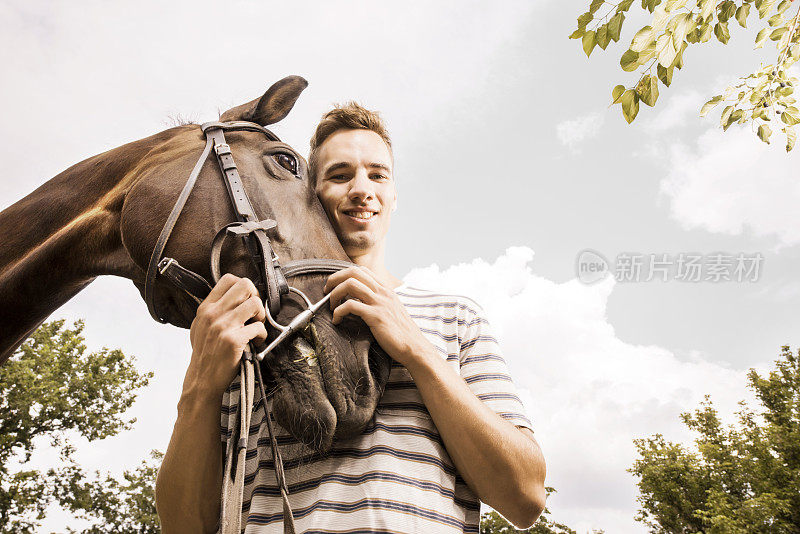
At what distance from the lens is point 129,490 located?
23844mm

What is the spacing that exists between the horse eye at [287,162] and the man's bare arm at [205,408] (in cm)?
85

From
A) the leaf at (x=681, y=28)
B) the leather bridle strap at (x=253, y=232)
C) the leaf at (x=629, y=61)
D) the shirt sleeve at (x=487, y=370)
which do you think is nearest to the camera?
the leather bridle strap at (x=253, y=232)

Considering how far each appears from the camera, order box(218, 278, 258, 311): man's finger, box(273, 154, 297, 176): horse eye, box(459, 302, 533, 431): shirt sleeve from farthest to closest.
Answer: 1. box(273, 154, 297, 176): horse eye
2. box(459, 302, 533, 431): shirt sleeve
3. box(218, 278, 258, 311): man's finger

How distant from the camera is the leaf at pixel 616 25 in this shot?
2.36 metres

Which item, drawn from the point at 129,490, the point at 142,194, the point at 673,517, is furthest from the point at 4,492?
the point at 673,517

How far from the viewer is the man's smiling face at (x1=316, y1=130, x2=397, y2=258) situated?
8.58 feet

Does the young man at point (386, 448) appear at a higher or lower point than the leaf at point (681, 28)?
lower

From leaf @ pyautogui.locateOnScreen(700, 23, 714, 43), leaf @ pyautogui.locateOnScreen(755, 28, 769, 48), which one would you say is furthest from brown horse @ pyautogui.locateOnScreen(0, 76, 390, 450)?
leaf @ pyautogui.locateOnScreen(755, 28, 769, 48)

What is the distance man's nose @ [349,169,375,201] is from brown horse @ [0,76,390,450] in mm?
→ 236

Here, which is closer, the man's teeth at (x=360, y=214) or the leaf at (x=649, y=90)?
the leaf at (x=649, y=90)

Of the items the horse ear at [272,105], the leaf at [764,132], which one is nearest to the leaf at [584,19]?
the horse ear at [272,105]

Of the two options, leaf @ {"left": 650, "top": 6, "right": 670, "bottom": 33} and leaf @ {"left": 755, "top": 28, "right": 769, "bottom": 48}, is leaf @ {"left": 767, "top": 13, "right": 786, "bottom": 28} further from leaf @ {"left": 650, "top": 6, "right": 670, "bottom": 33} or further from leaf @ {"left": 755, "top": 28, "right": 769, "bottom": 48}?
leaf @ {"left": 650, "top": 6, "right": 670, "bottom": 33}

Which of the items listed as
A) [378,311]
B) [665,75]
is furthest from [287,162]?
[665,75]

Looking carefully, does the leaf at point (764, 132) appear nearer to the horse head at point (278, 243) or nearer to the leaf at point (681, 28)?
the leaf at point (681, 28)
